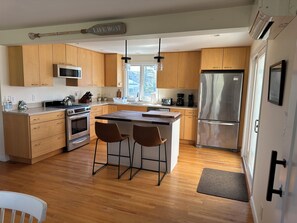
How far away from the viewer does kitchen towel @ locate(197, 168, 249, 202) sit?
288cm

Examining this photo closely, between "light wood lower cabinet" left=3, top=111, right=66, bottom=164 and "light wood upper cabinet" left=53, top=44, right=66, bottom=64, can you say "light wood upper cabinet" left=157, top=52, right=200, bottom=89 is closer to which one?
"light wood upper cabinet" left=53, top=44, right=66, bottom=64

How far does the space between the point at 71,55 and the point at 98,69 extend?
1136 mm

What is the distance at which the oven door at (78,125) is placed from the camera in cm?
443

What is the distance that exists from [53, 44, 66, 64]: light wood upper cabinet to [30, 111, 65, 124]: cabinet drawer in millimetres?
1145

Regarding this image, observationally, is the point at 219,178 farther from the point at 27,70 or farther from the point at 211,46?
the point at 27,70

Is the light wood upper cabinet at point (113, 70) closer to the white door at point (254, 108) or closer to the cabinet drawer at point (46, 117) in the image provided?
the cabinet drawer at point (46, 117)

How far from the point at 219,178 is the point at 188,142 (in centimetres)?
199

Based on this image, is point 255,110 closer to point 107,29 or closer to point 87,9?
point 107,29

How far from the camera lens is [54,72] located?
14.6 ft

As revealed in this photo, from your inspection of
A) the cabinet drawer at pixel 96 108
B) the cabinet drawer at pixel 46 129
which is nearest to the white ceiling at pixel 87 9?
the cabinet drawer at pixel 46 129

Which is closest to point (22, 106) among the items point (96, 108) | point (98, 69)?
point (96, 108)

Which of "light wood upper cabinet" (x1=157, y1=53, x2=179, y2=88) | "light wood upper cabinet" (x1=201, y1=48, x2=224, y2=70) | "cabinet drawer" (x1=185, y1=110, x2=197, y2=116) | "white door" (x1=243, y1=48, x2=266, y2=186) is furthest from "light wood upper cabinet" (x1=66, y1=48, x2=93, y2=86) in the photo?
"white door" (x1=243, y1=48, x2=266, y2=186)

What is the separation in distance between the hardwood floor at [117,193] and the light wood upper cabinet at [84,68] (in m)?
1.97

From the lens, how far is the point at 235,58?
458 centimetres
